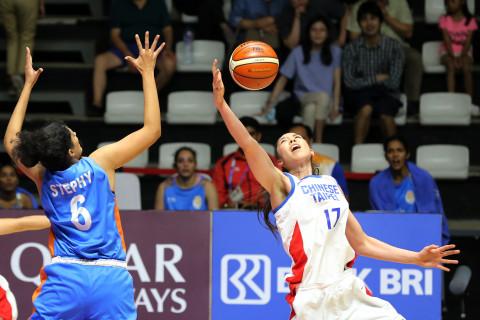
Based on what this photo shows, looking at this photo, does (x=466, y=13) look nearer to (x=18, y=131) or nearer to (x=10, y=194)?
(x=10, y=194)

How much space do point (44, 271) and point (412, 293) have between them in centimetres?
346

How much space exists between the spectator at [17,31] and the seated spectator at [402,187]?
5.01 m

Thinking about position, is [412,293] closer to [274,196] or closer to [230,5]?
[274,196]

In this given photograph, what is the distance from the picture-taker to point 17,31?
10562mm

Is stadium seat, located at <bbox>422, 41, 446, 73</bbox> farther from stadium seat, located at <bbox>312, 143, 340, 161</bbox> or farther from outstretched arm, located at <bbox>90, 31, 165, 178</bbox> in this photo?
outstretched arm, located at <bbox>90, 31, 165, 178</bbox>

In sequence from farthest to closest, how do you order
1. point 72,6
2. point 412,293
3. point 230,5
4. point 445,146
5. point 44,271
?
point 72,6, point 230,5, point 445,146, point 412,293, point 44,271

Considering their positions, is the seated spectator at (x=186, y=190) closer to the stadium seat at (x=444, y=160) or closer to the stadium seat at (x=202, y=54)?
the stadium seat at (x=202, y=54)

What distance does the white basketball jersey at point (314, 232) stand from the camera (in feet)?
14.4

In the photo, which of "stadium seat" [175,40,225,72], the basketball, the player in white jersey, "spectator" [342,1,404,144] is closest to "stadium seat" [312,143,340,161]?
"spectator" [342,1,404,144]

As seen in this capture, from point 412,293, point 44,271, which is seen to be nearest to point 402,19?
point 412,293

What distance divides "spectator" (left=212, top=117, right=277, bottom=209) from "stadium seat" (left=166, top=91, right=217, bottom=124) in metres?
1.81

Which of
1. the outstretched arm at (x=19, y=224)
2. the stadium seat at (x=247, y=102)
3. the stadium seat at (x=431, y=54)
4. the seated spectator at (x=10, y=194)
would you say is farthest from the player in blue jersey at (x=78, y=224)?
the stadium seat at (x=431, y=54)

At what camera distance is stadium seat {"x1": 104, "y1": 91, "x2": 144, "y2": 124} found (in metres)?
10.0

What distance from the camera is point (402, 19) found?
1020cm
